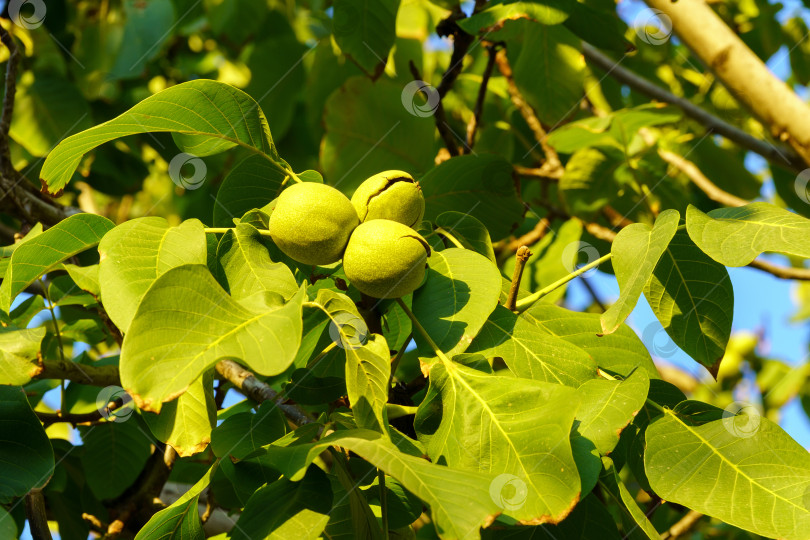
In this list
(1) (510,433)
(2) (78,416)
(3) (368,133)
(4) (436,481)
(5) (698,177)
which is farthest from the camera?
(5) (698,177)

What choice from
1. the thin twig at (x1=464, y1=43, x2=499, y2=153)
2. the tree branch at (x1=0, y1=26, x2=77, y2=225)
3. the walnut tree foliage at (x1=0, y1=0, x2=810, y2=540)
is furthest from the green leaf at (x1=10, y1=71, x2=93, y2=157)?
the thin twig at (x1=464, y1=43, x2=499, y2=153)

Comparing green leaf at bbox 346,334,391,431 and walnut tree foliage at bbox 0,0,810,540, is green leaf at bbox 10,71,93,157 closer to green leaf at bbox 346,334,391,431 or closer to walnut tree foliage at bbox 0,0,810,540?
walnut tree foliage at bbox 0,0,810,540

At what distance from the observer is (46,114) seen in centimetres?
233

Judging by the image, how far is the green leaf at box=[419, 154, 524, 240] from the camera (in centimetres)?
153

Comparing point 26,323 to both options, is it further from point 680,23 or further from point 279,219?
point 680,23

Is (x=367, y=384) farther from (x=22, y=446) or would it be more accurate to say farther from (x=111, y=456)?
(x=111, y=456)

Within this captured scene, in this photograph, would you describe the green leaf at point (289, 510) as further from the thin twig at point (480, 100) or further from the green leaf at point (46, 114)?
the green leaf at point (46, 114)

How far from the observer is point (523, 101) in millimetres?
2262

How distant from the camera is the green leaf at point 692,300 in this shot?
1.18 m

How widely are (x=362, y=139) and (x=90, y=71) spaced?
1361 mm

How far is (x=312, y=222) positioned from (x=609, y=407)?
47 centimetres

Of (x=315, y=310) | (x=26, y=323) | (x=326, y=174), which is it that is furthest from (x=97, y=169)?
(x=315, y=310)

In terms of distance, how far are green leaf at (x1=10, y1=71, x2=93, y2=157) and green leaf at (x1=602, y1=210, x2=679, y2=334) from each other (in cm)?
188

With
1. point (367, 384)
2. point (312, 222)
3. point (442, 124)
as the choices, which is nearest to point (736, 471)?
point (367, 384)
